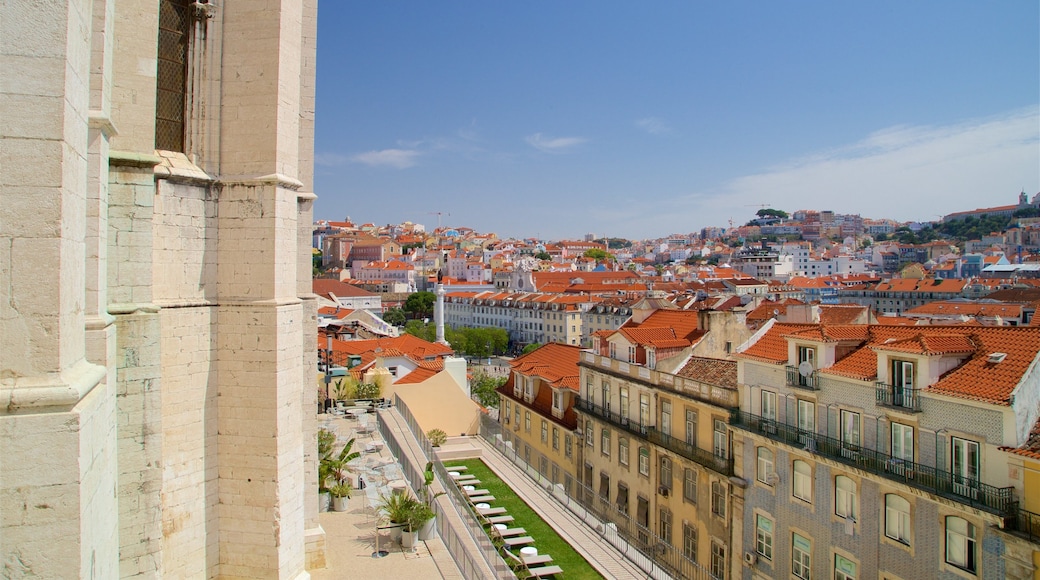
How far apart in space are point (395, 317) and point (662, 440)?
76.8 metres

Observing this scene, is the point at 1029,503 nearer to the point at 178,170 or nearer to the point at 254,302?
the point at 254,302

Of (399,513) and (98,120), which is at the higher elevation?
(98,120)

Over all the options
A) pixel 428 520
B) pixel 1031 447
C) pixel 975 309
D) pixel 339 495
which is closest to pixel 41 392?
pixel 428 520

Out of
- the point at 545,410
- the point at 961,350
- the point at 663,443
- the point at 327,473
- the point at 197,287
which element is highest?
the point at 197,287

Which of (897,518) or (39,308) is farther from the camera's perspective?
(897,518)

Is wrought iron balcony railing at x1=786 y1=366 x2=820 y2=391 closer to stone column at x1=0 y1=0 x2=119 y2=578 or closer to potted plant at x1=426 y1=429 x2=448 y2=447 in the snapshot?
potted plant at x1=426 y1=429 x2=448 y2=447

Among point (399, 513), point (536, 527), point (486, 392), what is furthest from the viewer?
point (486, 392)

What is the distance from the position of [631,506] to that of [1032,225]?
573ft

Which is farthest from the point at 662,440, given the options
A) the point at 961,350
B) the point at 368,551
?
the point at 368,551

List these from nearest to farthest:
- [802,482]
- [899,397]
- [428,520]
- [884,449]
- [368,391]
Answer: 1. [428,520]
2. [899,397]
3. [884,449]
4. [802,482]
5. [368,391]

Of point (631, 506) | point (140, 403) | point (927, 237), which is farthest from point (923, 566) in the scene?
point (927, 237)

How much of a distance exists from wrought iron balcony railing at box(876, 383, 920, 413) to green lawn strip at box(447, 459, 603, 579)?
682 cm

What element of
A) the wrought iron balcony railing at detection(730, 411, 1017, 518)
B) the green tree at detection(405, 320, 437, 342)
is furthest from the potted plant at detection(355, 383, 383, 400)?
the green tree at detection(405, 320, 437, 342)

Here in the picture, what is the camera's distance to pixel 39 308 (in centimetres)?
428
